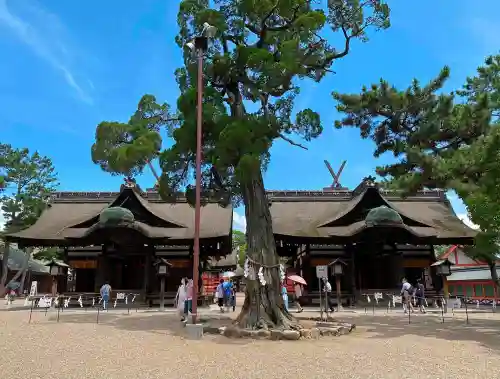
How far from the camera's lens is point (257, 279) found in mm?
11227

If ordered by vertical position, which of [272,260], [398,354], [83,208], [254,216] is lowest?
[398,354]

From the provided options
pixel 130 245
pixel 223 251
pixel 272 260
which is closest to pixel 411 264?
pixel 223 251

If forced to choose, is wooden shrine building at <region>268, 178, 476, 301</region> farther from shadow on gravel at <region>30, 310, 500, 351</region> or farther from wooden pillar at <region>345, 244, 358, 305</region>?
shadow on gravel at <region>30, 310, 500, 351</region>

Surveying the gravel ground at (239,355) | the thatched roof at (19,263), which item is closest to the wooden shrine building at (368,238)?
the gravel ground at (239,355)

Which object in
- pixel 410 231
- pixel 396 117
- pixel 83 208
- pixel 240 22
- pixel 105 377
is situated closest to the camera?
pixel 105 377

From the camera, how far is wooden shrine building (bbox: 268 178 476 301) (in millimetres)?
20625

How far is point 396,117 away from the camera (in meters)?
14.4

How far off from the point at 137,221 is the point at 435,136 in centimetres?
1558

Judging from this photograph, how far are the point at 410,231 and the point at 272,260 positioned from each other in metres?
11.6

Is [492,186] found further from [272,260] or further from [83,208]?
[83,208]

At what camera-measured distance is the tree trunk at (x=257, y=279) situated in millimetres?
10800

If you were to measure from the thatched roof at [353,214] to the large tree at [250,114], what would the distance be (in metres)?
8.89

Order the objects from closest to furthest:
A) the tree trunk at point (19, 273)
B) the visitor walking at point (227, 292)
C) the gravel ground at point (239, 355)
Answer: the gravel ground at point (239, 355), the visitor walking at point (227, 292), the tree trunk at point (19, 273)

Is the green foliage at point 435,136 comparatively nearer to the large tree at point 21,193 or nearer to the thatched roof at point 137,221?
the thatched roof at point 137,221
